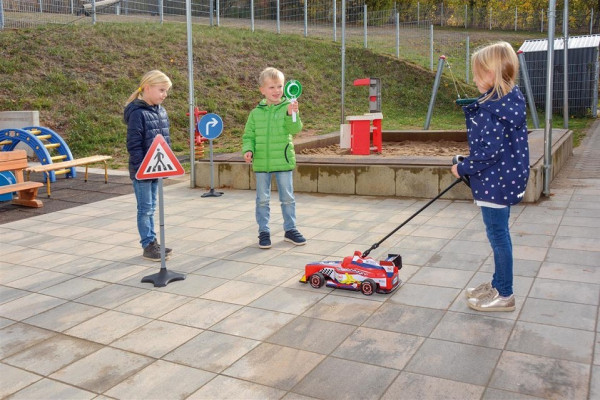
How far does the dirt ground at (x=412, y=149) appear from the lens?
11156 millimetres

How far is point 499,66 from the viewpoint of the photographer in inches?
156

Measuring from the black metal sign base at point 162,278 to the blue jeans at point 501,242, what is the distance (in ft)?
8.33

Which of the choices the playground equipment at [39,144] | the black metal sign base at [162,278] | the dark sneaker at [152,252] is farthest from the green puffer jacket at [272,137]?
the playground equipment at [39,144]

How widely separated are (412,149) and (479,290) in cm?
777

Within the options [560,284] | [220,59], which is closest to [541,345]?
[560,284]

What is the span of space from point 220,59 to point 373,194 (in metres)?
13.5

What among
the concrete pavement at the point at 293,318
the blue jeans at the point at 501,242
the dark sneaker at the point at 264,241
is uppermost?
the blue jeans at the point at 501,242

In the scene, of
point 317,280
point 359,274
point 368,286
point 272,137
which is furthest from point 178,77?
point 368,286

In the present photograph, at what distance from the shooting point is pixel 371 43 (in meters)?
25.6

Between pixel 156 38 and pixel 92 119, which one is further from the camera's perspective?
pixel 156 38

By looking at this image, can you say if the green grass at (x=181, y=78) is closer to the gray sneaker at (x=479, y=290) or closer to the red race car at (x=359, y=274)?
the red race car at (x=359, y=274)

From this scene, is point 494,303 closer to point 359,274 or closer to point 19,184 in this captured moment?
point 359,274

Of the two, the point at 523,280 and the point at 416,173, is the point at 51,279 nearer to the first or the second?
the point at 523,280

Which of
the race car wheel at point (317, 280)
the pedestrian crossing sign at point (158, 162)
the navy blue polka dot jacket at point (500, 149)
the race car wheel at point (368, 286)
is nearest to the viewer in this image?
the navy blue polka dot jacket at point (500, 149)
